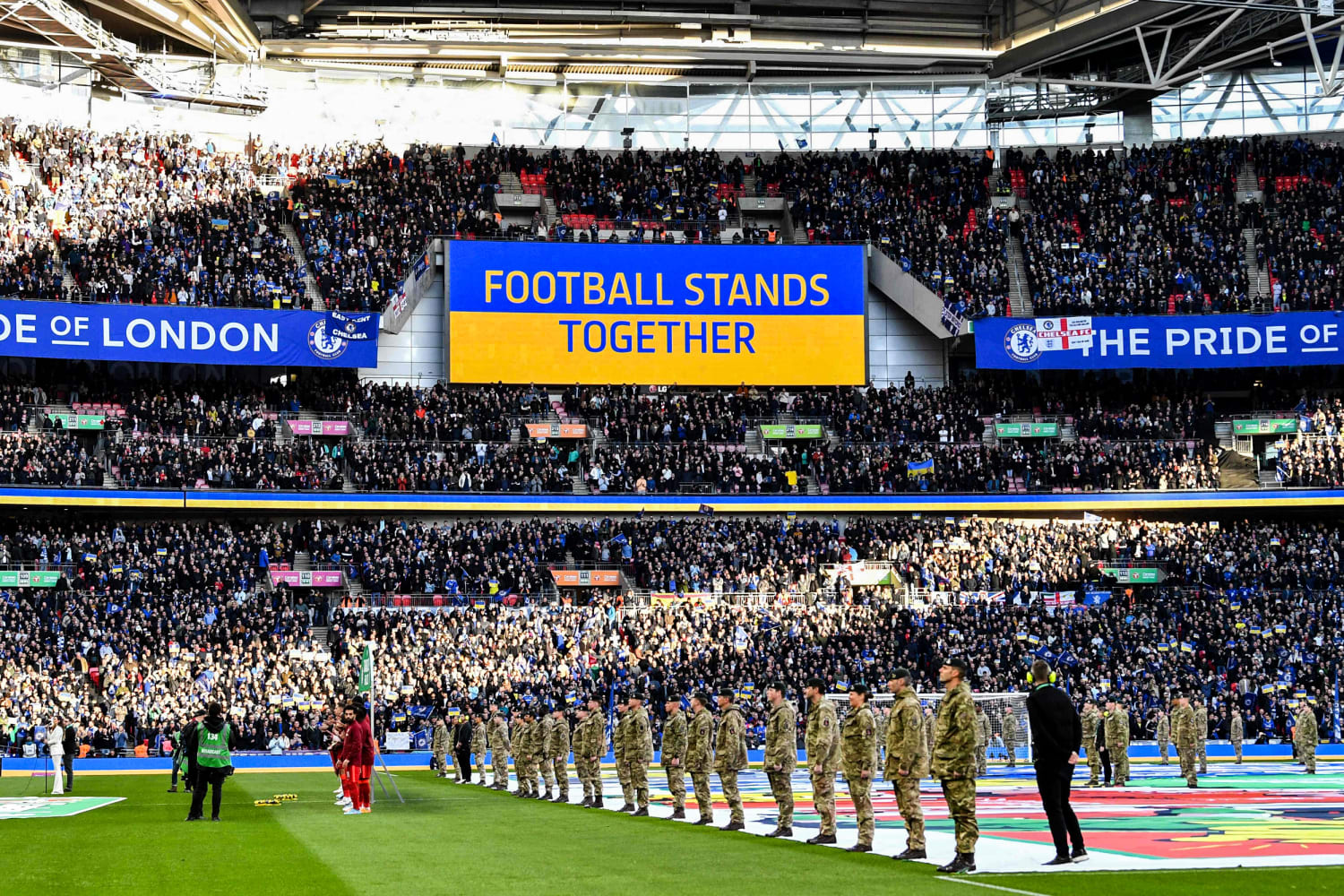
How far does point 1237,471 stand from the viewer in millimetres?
51469

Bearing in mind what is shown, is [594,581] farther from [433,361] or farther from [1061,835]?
[1061,835]

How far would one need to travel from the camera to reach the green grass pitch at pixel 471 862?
11664mm

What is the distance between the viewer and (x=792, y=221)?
196ft

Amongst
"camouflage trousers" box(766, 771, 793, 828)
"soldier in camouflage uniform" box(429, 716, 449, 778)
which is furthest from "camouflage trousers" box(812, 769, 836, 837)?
"soldier in camouflage uniform" box(429, 716, 449, 778)

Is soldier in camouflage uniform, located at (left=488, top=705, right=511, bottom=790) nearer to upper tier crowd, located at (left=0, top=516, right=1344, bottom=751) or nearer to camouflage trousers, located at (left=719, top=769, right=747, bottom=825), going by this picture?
upper tier crowd, located at (left=0, top=516, right=1344, bottom=751)

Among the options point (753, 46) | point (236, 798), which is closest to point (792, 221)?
point (753, 46)

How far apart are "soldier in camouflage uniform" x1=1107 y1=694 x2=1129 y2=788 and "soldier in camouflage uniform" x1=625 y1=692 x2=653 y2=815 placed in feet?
32.6

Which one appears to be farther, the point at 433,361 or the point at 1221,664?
the point at 433,361

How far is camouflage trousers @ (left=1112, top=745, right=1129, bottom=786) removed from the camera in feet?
86.8

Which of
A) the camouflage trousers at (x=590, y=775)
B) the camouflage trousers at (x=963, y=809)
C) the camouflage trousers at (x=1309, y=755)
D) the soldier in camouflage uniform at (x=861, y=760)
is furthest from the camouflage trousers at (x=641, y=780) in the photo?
the camouflage trousers at (x=1309, y=755)

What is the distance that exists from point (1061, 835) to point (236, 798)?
1692cm

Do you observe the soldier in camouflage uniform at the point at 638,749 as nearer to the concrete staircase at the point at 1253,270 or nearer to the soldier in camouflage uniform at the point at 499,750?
the soldier in camouflage uniform at the point at 499,750

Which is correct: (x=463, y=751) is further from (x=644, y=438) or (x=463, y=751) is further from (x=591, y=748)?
(x=644, y=438)

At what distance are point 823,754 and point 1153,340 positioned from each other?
4149 centimetres
